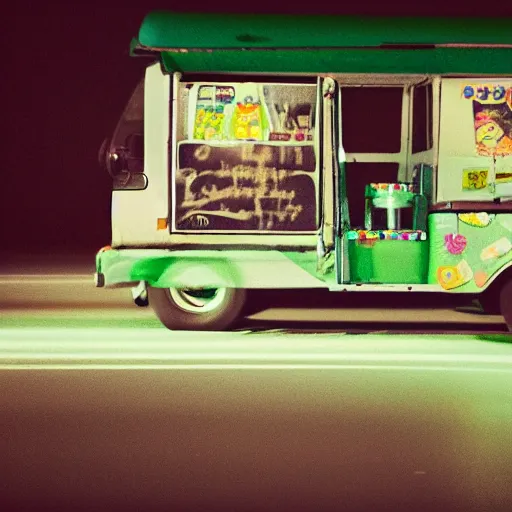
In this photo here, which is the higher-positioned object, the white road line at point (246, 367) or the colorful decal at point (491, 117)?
the colorful decal at point (491, 117)

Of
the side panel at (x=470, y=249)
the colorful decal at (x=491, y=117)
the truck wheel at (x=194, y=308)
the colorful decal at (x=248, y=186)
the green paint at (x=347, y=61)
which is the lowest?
Answer: the truck wheel at (x=194, y=308)

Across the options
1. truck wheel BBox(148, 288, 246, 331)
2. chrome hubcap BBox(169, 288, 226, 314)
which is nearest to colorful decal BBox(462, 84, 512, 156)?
truck wheel BBox(148, 288, 246, 331)

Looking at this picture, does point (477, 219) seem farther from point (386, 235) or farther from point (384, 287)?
point (384, 287)

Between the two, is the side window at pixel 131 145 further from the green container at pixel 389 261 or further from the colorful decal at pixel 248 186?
the green container at pixel 389 261

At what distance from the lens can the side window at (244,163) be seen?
9180 millimetres

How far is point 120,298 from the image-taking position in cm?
1312

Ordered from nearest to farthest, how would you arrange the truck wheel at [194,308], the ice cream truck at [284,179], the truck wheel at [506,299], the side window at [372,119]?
the ice cream truck at [284,179] → the truck wheel at [506,299] → the truck wheel at [194,308] → the side window at [372,119]

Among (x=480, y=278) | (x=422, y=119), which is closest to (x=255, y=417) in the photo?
(x=480, y=278)

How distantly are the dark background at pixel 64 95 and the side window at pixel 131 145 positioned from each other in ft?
55.4

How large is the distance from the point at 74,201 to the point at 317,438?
21375mm

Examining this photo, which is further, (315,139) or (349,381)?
(315,139)

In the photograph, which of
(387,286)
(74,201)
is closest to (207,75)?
(387,286)

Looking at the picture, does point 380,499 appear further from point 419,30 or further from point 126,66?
point 126,66

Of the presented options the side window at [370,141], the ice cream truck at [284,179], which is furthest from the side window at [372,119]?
the ice cream truck at [284,179]
